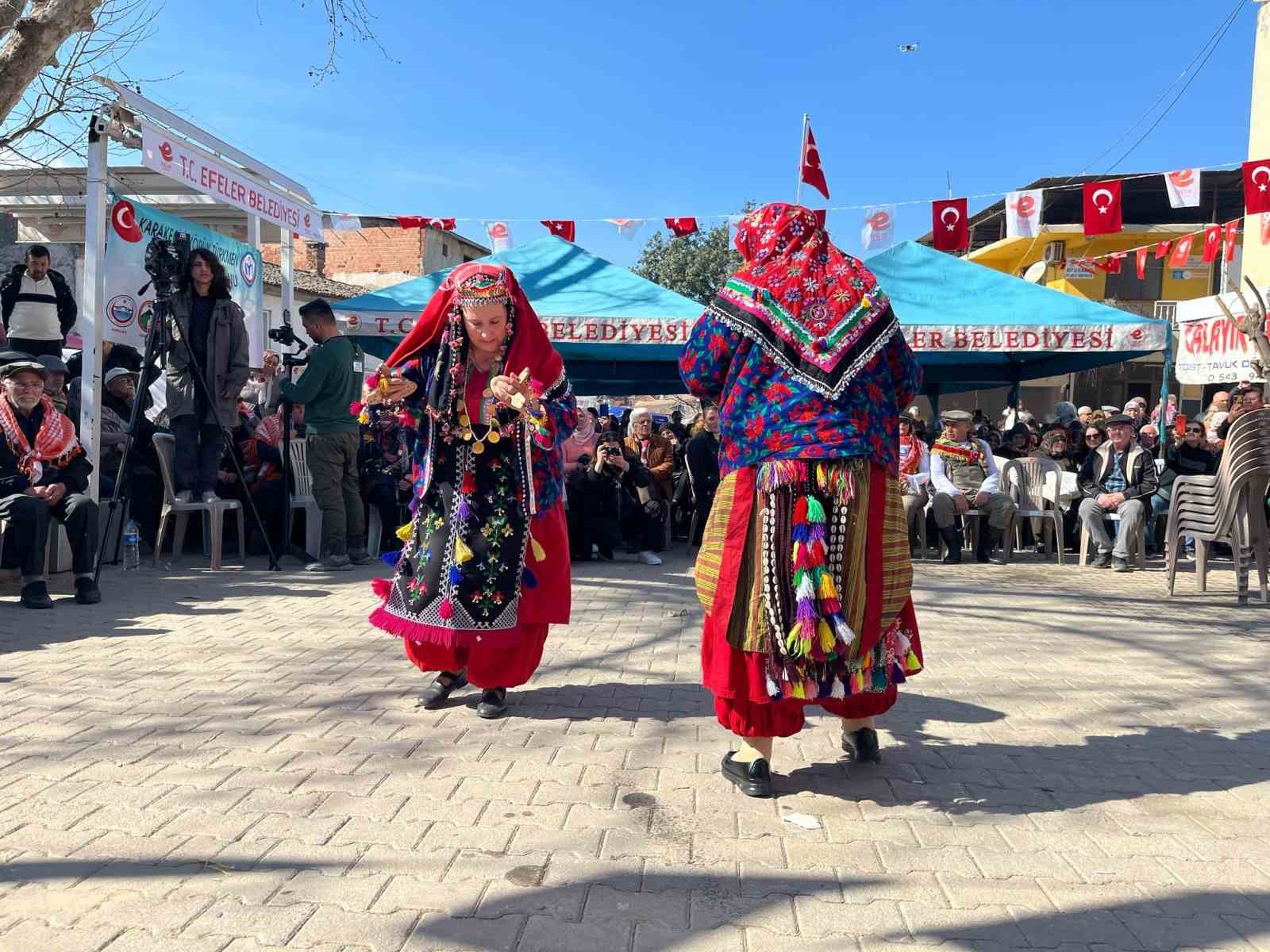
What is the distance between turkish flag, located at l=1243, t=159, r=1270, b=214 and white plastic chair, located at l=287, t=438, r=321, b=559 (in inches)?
411

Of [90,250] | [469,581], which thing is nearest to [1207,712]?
[469,581]

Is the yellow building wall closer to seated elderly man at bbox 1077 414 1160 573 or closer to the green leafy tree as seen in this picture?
the green leafy tree

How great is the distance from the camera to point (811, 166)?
1150cm

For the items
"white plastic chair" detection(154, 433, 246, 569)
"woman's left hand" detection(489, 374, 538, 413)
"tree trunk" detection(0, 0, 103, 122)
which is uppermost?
"tree trunk" detection(0, 0, 103, 122)

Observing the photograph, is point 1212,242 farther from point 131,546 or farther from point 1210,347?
point 131,546

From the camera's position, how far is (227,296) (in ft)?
26.3

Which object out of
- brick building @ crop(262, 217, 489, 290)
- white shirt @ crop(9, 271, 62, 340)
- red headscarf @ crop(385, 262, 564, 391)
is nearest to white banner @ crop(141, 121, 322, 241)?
white shirt @ crop(9, 271, 62, 340)

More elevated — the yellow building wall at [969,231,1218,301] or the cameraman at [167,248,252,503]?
the yellow building wall at [969,231,1218,301]

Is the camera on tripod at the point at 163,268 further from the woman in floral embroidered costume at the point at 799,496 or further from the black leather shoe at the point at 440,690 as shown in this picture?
the woman in floral embroidered costume at the point at 799,496

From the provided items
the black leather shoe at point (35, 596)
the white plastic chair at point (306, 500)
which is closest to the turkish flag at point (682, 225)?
the white plastic chair at point (306, 500)

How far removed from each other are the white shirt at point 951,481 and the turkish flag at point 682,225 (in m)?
5.78

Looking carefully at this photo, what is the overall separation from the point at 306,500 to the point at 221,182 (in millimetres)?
2895

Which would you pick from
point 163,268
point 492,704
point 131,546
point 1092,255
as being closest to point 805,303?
point 492,704

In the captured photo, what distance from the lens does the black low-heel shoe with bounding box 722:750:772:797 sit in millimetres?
3346
